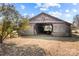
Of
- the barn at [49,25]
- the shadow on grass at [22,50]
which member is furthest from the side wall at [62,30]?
the shadow on grass at [22,50]

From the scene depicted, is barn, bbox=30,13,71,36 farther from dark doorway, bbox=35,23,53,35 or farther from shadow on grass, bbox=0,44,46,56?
shadow on grass, bbox=0,44,46,56

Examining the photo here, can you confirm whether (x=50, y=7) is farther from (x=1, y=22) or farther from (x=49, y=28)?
(x=1, y=22)

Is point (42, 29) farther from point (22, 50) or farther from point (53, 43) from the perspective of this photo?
point (22, 50)

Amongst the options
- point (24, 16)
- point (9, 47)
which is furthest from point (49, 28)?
point (9, 47)

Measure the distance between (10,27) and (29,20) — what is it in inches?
8.6

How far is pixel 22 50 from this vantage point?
8.65 ft

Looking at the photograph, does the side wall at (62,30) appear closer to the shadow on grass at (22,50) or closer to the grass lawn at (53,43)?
the grass lawn at (53,43)

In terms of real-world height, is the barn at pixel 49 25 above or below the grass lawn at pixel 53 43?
above

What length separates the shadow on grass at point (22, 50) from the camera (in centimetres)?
262

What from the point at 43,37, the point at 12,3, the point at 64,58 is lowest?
the point at 64,58

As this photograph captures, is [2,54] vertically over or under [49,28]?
under

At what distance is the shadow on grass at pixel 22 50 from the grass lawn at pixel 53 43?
0.11 feet

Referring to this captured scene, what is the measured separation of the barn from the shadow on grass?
0.17 meters

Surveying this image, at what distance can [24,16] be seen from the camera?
263cm
